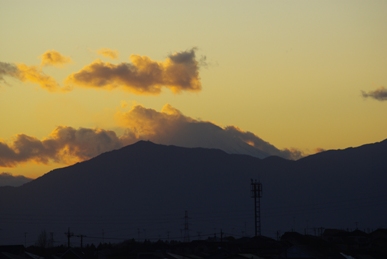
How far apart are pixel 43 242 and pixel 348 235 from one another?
177 feet

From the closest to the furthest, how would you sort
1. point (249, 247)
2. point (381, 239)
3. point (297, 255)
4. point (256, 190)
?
1. point (297, 255)
2. point (249, 247)
3. point (381, 239)
4. point (256, 190)

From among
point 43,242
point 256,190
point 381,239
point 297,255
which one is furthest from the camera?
point 43,242

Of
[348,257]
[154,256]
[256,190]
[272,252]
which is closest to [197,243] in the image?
[256,190]

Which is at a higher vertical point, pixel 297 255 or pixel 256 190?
pixel 256 190

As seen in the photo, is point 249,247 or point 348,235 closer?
point 249,247

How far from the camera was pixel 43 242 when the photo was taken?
5103 inches

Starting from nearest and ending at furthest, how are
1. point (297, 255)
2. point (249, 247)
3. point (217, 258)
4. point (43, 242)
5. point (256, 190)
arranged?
point (297, 255)
point (217, 258)
point (249, 247)
point (256, 190)
point (43, 242)

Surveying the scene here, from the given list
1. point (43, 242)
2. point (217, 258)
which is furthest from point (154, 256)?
point (43, 242)

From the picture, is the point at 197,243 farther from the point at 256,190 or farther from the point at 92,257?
the point at 92,257

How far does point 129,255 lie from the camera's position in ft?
236

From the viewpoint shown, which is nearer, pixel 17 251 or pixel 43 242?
pixel 17 251

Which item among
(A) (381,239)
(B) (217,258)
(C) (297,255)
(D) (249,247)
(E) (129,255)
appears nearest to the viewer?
(C) (297,255)

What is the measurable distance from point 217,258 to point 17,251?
16842 mm

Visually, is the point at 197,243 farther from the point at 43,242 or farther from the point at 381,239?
the point at 43,242
